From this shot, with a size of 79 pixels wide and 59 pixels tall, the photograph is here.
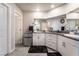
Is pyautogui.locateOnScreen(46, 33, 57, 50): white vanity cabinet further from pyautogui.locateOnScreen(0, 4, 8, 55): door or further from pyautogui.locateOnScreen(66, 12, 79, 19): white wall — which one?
pyautogui.locateOnScreen(0, 4, 8, 55): door

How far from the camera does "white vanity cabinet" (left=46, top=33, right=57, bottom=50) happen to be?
14.2ft

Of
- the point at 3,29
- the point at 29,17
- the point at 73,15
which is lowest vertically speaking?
the point at 3,29

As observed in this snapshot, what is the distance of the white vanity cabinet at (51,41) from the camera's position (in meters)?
4.32

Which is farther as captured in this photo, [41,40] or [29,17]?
[29,17]

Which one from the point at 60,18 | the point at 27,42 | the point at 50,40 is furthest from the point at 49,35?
the point at 27,42

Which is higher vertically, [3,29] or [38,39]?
[3,29]

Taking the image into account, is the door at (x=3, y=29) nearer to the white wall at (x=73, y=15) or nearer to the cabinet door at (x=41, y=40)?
the cabinet door at (x=41, y=40)

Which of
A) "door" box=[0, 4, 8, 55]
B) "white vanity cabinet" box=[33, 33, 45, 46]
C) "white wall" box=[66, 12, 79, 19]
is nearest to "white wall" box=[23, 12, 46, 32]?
"white vanity cabinet" box=[33, 33, 45, 46]

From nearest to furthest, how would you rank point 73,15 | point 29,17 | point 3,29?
point 3,29 < point 73,15 < point 29,17

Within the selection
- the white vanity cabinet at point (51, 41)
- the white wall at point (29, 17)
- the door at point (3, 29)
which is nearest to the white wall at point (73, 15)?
the white vanity cabinet at point (51, 41)

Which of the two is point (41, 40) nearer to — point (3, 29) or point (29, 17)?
point (29, 17)

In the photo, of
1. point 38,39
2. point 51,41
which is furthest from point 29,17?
point 51,41

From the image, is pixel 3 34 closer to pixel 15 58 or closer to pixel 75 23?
pixel 75 23

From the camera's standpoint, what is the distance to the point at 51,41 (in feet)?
15.3
